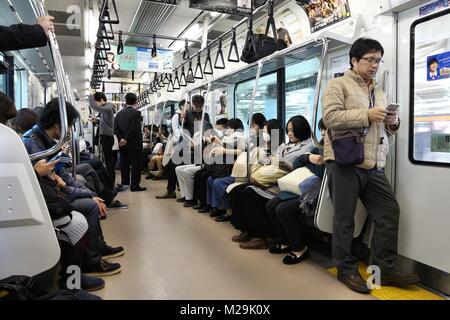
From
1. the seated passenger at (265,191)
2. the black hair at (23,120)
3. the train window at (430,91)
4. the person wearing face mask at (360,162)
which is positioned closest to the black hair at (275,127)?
the seated passenger at (265,191)

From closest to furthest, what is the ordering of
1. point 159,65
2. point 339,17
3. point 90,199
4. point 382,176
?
point 382,176
point 90,199
point 339,17
point 159,65

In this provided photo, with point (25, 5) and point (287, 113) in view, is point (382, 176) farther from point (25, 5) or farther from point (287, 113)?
point (25, 5)

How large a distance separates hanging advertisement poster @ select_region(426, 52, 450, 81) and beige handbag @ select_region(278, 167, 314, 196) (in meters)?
1.18

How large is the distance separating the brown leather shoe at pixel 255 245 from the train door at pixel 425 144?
3.97ft

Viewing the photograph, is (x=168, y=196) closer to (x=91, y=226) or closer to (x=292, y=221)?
(x=91, y=226)

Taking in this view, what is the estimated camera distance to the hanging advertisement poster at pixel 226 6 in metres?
3.62

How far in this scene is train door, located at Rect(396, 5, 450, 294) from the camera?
8.01ft

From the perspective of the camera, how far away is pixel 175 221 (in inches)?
174

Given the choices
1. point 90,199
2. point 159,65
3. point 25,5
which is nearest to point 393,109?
point 90,199

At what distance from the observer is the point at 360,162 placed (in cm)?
Result: 240

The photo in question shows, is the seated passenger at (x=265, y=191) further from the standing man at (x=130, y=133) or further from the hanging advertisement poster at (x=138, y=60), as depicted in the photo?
the hanging advertisement poster at (x=138, y=60)

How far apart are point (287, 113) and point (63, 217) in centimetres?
333

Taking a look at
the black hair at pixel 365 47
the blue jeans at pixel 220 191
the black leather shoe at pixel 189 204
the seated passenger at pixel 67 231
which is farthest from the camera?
the black leather shoe at pixel 189 204

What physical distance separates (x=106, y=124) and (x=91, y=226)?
3749mm
